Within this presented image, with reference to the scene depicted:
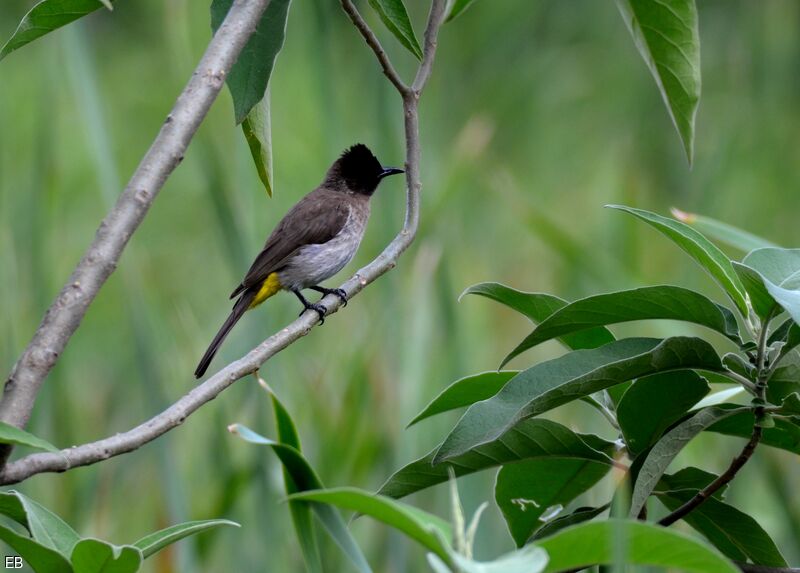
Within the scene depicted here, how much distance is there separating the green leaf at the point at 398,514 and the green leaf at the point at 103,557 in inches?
6.9

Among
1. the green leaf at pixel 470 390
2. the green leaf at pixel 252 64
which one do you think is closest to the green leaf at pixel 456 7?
the green leaf at pixel 252 64

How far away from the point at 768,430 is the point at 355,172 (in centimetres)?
228

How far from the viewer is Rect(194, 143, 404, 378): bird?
2.61 metres

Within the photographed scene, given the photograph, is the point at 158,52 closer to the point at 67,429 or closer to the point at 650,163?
the point at 650,163

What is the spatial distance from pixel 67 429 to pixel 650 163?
3.40 meters

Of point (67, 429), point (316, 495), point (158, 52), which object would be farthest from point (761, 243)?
point (158, 52)

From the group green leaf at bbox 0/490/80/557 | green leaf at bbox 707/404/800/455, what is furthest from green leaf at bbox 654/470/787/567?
green leaf at bbox 0/490/80/557

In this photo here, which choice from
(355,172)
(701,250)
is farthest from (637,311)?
(355,172)

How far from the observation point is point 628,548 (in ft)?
2.23

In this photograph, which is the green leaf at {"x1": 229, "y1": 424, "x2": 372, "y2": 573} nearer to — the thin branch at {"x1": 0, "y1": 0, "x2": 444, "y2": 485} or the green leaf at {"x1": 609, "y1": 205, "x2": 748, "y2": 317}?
the thin branch at {"x1": 0, "y1": 0, "x2": 444, "y2": 485}

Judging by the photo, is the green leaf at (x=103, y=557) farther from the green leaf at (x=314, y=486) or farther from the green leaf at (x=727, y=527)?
the green leaf at (x=727, y=527)

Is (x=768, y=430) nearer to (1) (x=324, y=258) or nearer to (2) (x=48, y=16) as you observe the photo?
(2) (x=48, y=16)

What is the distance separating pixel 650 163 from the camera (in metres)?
5.06

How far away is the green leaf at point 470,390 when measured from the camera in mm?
1062
